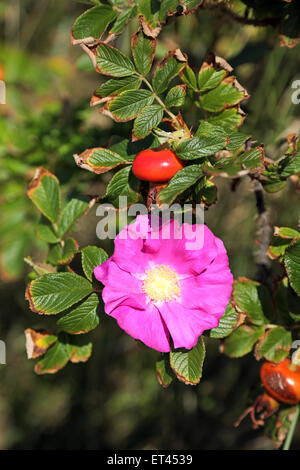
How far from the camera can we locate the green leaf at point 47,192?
792mm

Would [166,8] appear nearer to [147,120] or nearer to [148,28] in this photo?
[148,28]

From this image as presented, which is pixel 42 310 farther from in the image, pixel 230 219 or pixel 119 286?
pixel 230 219

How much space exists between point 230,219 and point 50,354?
96 cm

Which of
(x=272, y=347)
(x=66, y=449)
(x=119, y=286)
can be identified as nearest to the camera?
(x=119, y=286)

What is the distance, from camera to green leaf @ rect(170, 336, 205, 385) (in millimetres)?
613

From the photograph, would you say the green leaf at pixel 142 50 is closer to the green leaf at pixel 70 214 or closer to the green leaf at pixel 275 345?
the green leaf at pixel 70 214

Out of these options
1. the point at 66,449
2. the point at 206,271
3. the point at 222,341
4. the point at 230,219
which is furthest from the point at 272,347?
the point at 66,449

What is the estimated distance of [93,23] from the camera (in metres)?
0.67

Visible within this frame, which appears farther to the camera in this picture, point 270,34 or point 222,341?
point 270,34

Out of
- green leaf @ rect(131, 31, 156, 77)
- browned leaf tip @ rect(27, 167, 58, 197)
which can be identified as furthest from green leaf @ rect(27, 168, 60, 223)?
green leaf @ rect(131, 31, 156, 77)

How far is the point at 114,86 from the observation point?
2.11 feet

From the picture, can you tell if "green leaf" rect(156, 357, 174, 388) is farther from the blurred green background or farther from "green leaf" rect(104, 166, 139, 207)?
the blurred green background
